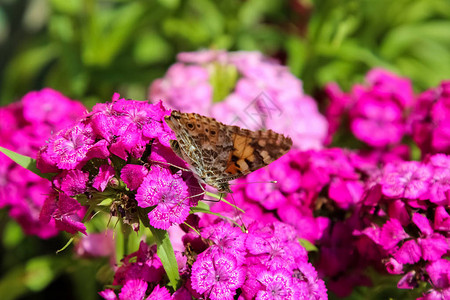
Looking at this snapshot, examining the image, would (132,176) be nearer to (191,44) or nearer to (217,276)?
(217,276)

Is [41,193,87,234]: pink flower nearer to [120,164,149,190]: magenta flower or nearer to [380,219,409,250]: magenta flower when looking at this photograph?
[120,164,149,190]: magenta flower

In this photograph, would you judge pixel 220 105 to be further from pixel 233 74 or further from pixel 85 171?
pixel 85 171

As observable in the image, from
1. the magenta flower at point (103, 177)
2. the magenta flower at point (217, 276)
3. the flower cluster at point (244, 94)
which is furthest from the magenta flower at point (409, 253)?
the flower cluster at point (244, 94)

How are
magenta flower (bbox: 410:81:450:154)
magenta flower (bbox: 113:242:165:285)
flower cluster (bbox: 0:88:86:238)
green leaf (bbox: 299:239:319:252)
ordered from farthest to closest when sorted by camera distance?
flower cluster (bbox: 0:88:86:238) < magenta flower (bbox: 410:81:450:154) < green leaf (bbox: 299:239:319:252) < magenta flower (bbox: 113:242:165:285)

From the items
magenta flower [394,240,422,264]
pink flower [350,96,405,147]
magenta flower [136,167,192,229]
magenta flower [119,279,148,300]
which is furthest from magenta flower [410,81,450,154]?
magenta flower [119,279,148,300]

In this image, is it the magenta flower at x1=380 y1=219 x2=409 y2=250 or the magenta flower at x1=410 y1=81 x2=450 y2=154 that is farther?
the magenta flower at x1=410 y1=81 x2=450 y2=154

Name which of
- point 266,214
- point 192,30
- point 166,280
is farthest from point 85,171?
point 192,30
